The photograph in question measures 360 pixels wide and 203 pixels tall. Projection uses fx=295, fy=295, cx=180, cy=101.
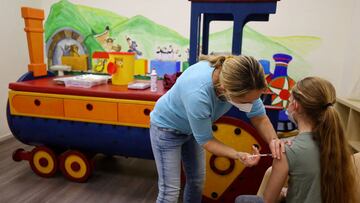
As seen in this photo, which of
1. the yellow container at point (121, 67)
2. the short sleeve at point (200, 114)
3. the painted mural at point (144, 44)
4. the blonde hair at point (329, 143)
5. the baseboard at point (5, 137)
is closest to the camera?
the blonde hair at point (329, 143)

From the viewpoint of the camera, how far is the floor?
197 cm

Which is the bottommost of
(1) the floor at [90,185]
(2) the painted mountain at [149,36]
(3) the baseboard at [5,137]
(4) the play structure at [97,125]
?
(1) the floor at [90,185]

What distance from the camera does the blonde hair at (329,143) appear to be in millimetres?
943

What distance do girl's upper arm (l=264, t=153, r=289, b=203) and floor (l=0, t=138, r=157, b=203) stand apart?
1133mm

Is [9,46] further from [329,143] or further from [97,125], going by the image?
[329,143]

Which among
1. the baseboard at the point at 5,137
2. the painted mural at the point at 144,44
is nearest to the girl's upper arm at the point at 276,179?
the painted mural at the point at 144,44

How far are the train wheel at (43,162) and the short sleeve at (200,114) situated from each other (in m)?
1.53

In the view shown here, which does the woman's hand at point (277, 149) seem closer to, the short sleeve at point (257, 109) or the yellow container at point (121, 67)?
the short sleeve at point (257, 109)

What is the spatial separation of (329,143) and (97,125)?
1482 mm

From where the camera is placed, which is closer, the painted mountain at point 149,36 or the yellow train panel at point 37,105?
the yellow train panel at point 37,105

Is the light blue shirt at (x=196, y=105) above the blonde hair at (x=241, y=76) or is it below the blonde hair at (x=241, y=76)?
below

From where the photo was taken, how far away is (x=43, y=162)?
2242 millimetres

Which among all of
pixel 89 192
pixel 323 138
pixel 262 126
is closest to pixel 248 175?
pixel 262 126

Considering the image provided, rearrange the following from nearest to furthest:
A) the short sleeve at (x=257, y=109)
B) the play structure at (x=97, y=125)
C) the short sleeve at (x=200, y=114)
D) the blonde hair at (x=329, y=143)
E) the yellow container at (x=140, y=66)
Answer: the blonde hair at (x=329, y=143)
the short sleeve at (x=200, y=114)
the short sleeve at (x=257, y=109)
the play structure at (x=97, y=125)
the yellow container at (x=140, y=66)
